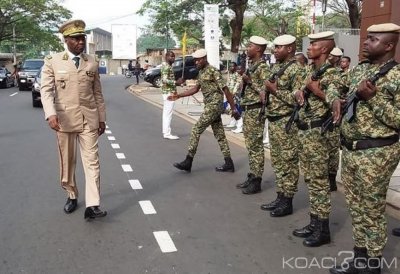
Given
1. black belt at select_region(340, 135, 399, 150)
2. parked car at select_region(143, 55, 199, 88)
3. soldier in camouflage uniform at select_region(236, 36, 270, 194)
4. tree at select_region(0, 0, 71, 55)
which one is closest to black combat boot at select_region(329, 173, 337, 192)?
soldier in camouflage uniform at select_region(236, 36, 270, 194)

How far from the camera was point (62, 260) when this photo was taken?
3789 millimetres

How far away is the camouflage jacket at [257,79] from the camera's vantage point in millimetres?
5402

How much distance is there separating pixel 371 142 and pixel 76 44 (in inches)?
111

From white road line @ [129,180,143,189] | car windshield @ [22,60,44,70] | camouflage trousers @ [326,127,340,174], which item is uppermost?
car windshield @ [22,60,44,70]

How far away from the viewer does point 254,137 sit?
Result: 573 centimetres

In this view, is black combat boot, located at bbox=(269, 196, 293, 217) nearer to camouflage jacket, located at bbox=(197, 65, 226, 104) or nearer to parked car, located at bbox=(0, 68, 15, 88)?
camouflage jacket, located at bbox=(197, 65, 226, 104)

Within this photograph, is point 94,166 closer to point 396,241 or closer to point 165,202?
point 165,202

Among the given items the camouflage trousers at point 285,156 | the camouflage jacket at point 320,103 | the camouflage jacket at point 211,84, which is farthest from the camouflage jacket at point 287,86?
the camouflage jacket at point 211,84

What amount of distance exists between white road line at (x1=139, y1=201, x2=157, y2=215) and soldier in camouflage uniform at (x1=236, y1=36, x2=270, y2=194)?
1.21 meters

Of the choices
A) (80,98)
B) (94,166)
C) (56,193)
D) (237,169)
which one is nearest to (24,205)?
(56,193)

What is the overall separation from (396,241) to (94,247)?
2667 millimetres

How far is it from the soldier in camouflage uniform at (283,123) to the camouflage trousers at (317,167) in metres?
0.68

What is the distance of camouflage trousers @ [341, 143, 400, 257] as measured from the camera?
327 cm

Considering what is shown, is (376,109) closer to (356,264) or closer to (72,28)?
(356,264)
